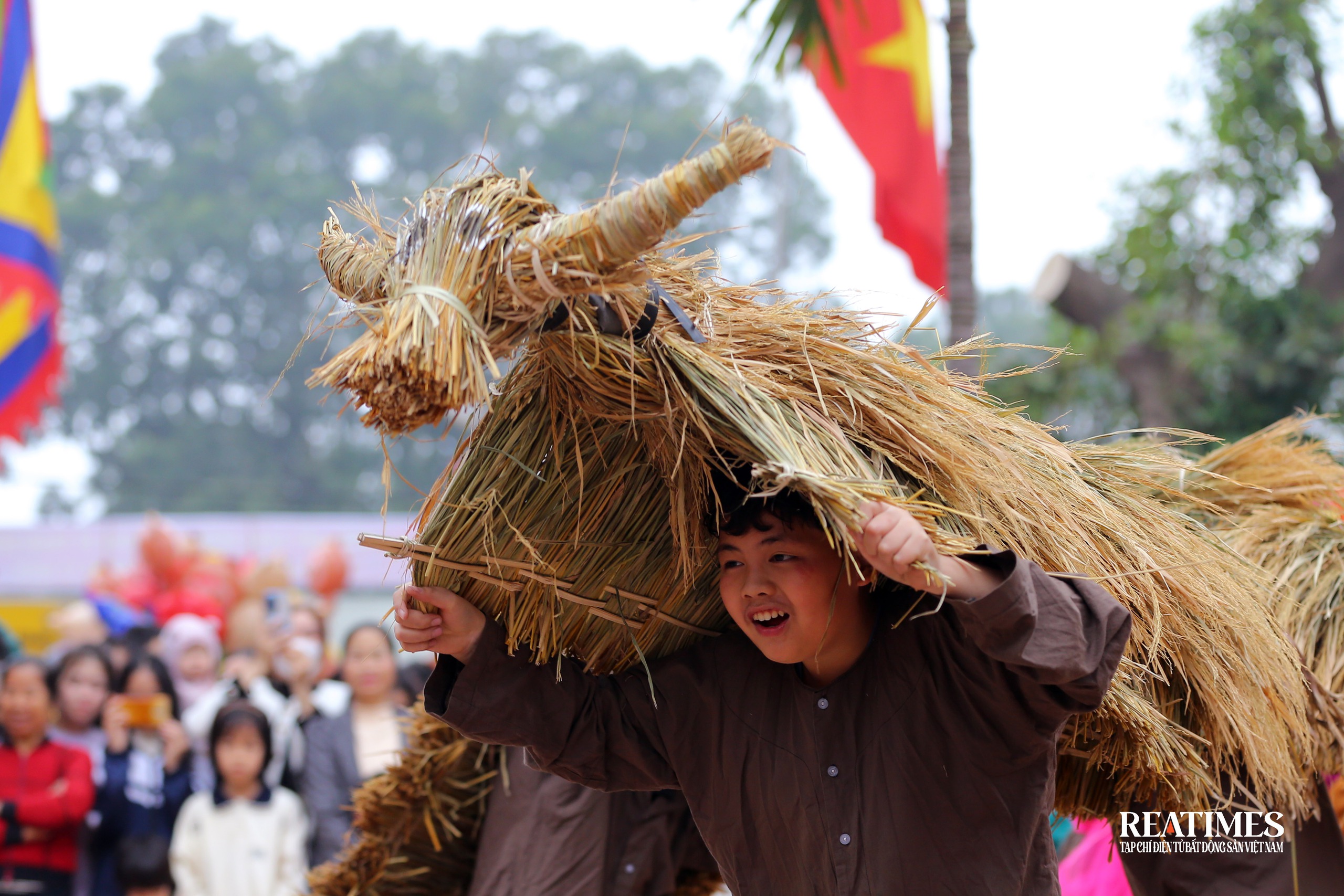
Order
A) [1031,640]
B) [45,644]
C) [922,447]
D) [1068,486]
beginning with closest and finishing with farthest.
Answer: [1031,640] → [922,447] → [1068,486] → [45,644]

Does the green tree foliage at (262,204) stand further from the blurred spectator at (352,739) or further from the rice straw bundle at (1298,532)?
the rice straw bundle at (1298,532)

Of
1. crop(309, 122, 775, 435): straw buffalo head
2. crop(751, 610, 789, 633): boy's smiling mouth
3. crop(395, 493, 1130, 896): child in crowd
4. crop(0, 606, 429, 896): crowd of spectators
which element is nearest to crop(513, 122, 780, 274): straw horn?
crop(309, 122, 775, 435): straw buffalo head

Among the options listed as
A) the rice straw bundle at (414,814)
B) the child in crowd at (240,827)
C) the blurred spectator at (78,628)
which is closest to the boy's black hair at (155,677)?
the child in crowd at (240,827)

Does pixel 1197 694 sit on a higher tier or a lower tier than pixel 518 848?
higher

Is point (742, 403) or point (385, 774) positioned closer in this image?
point (742, 403)

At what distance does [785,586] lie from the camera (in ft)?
6.55

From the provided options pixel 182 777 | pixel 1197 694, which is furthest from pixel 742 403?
pixel 182 777

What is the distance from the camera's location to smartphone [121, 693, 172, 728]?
497 cm

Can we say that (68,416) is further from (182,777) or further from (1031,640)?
(1031,640)

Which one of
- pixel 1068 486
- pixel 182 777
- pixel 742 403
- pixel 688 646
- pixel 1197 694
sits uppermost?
pixel 742 403

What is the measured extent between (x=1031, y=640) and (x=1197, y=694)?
0.76m

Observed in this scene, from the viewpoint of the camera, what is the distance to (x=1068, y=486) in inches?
86.0

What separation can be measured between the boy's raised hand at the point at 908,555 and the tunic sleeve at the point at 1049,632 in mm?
37

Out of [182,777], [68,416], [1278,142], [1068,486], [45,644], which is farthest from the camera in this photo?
[68,416]
